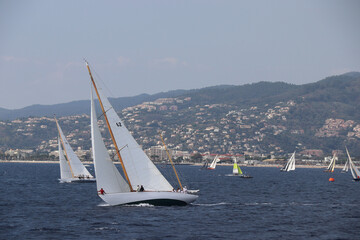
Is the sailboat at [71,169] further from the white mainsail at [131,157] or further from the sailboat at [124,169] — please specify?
the white mainsail at [131,157]

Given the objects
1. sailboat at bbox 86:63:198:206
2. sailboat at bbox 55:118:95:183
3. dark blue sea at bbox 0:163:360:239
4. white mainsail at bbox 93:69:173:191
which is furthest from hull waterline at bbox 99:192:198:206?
sailboat at bbox 55:118:95:183

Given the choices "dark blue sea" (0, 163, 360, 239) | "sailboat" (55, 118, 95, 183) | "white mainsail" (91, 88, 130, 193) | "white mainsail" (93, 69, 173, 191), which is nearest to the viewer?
"dark blue sea" (0, 163, 360, 239)

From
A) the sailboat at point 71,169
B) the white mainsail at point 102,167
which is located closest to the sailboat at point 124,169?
the white mainsail at point 102,167

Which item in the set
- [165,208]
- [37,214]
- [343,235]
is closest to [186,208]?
[165,208]

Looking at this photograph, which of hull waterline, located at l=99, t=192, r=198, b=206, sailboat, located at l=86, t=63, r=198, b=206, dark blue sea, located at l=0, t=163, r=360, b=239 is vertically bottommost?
dark blue sea, located at l=0, t=163, r=360, b=239

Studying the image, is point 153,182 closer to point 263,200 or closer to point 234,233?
point 234,233

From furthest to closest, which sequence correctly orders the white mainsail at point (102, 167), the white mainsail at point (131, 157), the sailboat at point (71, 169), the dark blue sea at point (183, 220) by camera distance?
the sailboat at point (71, 169)
the white mainsail at point (131, 157)
the white mainsail at point (102, 167)
the dark blue sea at point (183, 220)

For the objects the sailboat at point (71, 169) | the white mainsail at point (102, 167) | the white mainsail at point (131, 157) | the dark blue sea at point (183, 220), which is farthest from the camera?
the sailboat at point (71, 169)

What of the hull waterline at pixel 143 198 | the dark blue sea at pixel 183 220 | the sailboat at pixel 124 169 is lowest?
the dark blue sea at pixel 183 220

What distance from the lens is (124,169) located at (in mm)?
48562

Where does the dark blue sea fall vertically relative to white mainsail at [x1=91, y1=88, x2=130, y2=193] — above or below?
below

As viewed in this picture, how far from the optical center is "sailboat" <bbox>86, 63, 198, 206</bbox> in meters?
48.6

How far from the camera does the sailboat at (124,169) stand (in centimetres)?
4856

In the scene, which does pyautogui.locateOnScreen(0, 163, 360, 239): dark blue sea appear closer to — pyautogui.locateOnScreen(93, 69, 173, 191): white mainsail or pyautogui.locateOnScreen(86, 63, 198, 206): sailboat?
pyautogui.locateOnScreen(86, 63, 198, 206): sailboat
